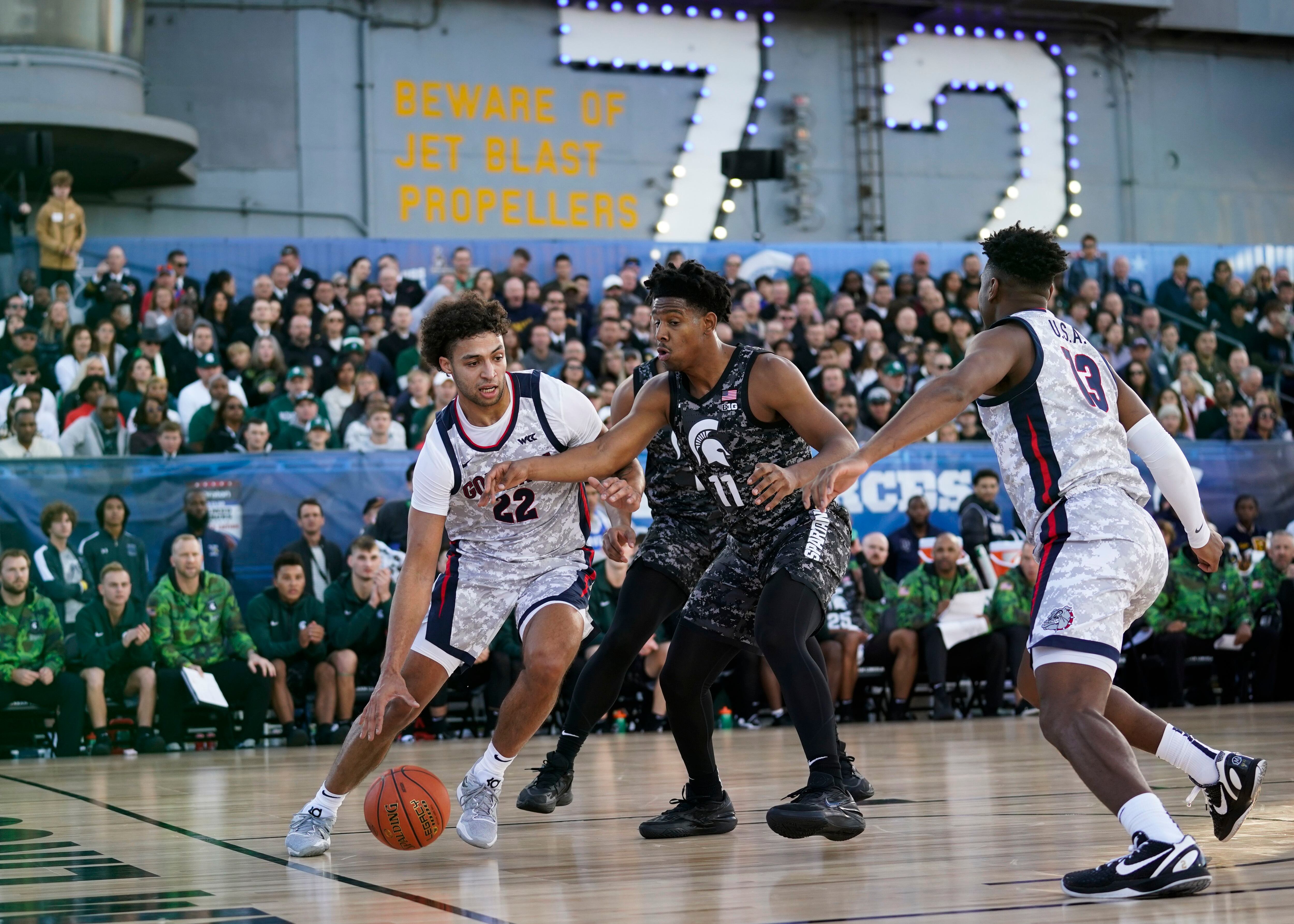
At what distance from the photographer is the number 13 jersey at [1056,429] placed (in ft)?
14.6

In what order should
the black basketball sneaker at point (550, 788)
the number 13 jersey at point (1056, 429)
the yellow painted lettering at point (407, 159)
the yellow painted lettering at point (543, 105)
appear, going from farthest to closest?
1. the yellow painted lettering at point (543, 105)
2. the yellow painted lettering at point (407, 159)
3. the black basketball sneaker at point (550, 788)
4. the number 13 jersey at point (1056, 429)

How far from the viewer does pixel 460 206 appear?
821 inches

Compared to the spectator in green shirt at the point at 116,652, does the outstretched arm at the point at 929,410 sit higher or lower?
higher

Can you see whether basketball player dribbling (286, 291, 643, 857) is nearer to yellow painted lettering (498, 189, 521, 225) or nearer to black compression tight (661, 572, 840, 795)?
black compression tight (661, 572, 840, 795)

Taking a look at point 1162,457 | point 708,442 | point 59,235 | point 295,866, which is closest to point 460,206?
point 59,235

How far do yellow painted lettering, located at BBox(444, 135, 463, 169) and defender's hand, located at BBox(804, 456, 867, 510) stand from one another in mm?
17296

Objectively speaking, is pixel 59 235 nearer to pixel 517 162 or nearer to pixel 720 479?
pixel 517 162

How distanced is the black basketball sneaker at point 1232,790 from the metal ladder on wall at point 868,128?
18947mm

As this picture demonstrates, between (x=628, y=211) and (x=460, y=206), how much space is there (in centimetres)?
249

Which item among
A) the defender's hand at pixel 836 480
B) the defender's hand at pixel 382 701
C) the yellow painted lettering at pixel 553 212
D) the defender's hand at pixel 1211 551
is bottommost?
the defender's hand at pixel 382 701

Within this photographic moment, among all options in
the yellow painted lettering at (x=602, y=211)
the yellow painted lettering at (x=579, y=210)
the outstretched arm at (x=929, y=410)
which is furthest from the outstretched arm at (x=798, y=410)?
the yellow painted lettering at (x=602, y=211)

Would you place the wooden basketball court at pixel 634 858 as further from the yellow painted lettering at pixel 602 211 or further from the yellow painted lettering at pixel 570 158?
the yellow painted lettering at pixel 570 158

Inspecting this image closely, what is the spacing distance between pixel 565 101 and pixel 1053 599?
18.2 metres

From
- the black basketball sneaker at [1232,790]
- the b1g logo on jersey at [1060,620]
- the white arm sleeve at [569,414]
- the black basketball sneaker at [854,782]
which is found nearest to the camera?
the b1g logo on jersey at [1060,620]
